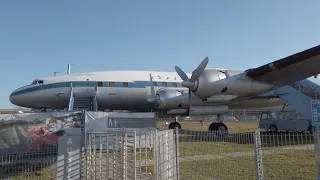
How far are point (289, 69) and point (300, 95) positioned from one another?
6.60 meters

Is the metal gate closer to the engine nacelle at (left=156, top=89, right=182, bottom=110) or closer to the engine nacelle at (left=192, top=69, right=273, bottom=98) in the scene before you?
the engine nacelle at (left=192, top=69, right=273, bottom=98)

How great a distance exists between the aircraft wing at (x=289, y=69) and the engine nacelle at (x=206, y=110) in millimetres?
5077

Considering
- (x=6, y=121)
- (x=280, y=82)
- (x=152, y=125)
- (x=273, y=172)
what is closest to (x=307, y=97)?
(x=280, y=82)

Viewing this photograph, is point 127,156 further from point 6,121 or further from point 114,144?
point 6,121

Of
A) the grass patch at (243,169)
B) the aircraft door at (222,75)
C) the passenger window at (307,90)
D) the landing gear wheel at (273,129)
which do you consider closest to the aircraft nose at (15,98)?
the aircraft door at (222,75)

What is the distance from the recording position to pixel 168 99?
19641 mm

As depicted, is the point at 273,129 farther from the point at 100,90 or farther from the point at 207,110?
the point at 100,90

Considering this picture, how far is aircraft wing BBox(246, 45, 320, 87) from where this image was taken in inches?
457

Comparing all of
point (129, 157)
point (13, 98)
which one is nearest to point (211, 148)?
point (129, 157)

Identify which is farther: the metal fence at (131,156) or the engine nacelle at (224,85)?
the engine nacelle at (224,85)

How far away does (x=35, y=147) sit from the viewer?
409 inches

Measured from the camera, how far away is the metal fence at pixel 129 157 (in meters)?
6.24

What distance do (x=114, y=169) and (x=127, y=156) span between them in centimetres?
53

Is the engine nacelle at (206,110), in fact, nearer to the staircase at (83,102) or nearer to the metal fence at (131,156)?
the staircase at (83,102)
